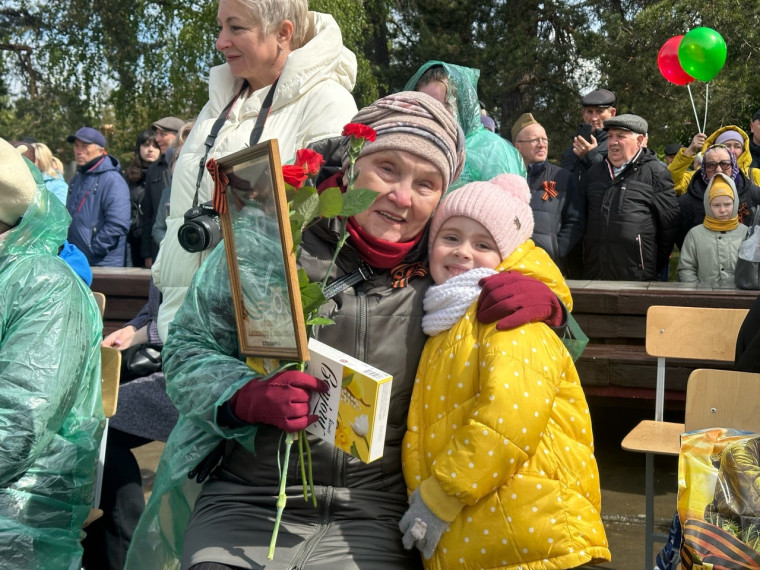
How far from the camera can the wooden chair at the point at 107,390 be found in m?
2.81

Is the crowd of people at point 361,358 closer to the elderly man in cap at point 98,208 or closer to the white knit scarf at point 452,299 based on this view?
the white knit scarf at point 452,299

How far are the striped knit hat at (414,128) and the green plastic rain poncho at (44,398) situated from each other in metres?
0.93

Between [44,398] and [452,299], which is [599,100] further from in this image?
[44,398]

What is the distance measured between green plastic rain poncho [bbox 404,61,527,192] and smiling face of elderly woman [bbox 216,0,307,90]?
2.24ft

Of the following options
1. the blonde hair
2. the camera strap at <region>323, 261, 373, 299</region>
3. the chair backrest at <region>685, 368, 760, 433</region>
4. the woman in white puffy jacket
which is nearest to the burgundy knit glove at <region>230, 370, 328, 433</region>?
the camera strap at <region>323, 261, 373, 299</region>

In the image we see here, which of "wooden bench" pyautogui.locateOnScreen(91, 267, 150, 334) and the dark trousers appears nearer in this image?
the dark trousers

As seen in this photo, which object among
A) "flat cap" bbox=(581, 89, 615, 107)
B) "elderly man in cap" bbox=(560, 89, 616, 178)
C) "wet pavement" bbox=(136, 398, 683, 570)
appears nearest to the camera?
"wet pavement" bbox=(136, 398, 683, 570)

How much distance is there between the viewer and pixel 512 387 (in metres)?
1.76

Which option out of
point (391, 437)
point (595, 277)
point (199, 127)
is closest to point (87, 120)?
point (595, 277)

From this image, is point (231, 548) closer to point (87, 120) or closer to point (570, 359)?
point (570, 359)

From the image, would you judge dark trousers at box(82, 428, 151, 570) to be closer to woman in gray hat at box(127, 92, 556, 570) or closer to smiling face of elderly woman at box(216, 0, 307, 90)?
woman in gray hat at box(127, 92, 556, 570)

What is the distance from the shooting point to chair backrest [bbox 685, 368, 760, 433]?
2.72 metres

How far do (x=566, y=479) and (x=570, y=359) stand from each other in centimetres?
27

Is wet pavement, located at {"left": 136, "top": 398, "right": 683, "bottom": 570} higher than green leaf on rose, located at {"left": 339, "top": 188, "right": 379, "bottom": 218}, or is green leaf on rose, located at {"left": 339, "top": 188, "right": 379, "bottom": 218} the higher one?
green leaf on rose, located at {"left": 339, "top": 188, "right": 379, "bottom": 218}
